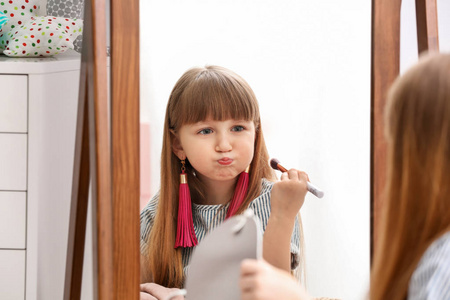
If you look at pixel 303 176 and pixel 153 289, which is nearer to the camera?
pixel 303 176

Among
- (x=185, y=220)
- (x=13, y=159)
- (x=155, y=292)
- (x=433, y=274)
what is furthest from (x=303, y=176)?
(x=13, y=159)

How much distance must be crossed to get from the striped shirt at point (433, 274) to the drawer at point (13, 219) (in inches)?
35.6

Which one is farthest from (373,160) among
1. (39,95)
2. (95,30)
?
(39,95)

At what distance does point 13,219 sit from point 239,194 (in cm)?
48

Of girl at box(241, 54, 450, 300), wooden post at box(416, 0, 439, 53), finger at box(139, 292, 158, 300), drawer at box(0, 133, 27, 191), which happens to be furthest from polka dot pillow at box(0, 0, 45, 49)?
girl at box(241, 54, 450, 300)

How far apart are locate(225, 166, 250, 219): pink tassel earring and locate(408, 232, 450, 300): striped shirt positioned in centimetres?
66

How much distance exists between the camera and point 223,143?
1351 millimetres

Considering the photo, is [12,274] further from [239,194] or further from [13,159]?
[239,194]

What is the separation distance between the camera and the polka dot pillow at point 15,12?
63.8 inches

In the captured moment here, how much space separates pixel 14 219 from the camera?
4.61 ft

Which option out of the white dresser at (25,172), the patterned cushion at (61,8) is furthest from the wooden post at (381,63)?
the patterned cushion at (61,8)

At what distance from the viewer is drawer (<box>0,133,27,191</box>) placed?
1401 mm

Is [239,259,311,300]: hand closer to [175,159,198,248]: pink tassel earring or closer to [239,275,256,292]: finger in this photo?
[239,275,256,292]: finger

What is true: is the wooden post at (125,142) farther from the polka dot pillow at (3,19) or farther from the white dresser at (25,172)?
→ the polka dot pillow at (3,19)
